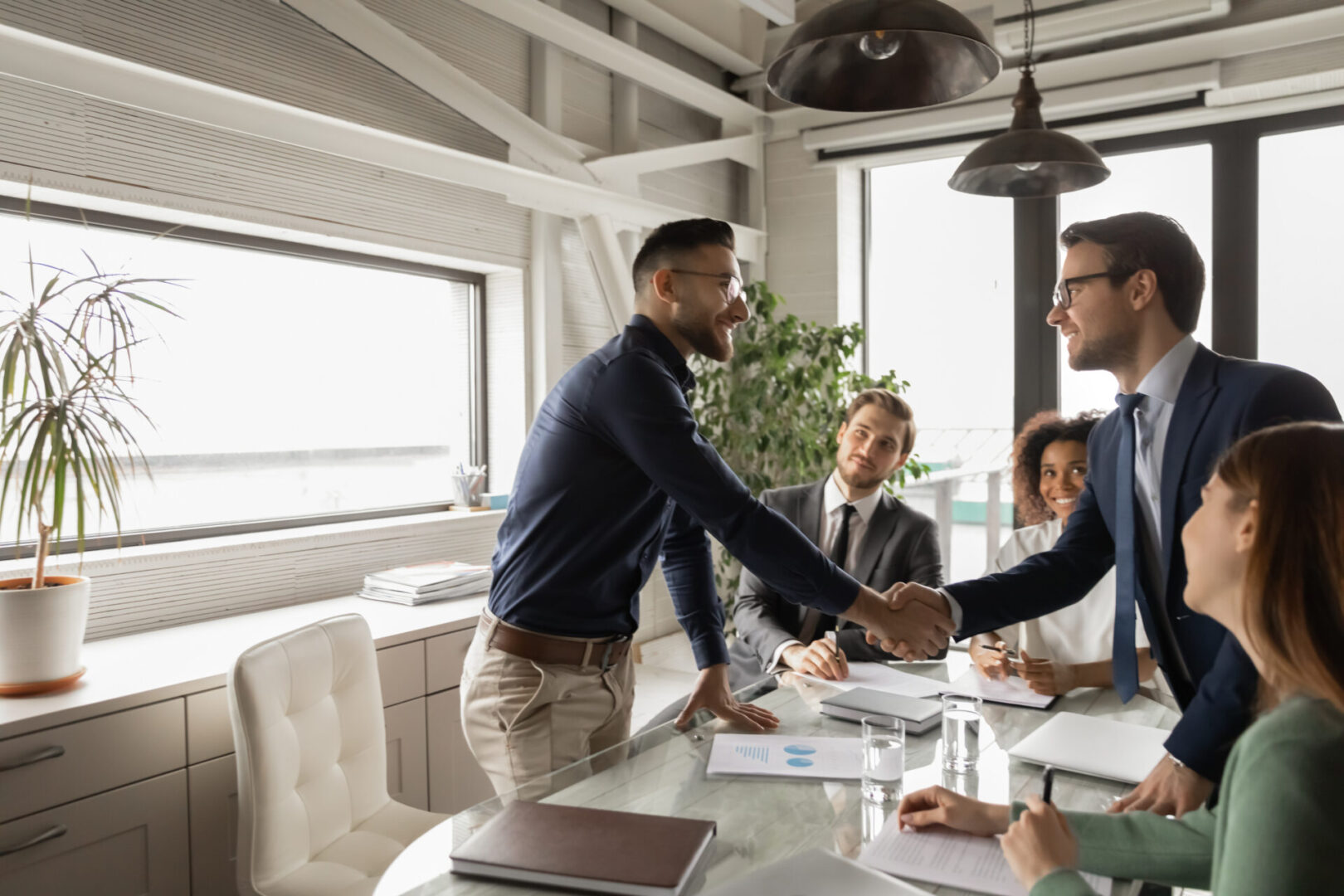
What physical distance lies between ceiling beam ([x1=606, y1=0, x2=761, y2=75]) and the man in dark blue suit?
8.49ft

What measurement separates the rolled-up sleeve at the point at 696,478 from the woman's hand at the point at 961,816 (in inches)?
25.2

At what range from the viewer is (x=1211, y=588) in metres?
1.03

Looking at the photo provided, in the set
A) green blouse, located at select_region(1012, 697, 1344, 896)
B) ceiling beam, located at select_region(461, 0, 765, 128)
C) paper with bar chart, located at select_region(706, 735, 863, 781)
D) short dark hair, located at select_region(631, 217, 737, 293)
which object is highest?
ceiling beam, located at select_region(461, 0, 765, 128)

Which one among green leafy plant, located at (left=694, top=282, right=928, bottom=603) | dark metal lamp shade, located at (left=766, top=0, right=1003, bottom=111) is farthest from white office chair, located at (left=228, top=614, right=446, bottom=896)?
green leafy plant, located at (left=694, top=282, right=928, bottom=603)

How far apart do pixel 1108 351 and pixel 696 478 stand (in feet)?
2.65

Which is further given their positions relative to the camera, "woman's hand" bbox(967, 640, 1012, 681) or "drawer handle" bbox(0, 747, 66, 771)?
"woman's hand" bbox(967, 640, 1012, 681)

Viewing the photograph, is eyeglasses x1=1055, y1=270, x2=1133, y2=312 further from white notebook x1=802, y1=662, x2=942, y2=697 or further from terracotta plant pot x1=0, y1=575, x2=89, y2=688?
terracotta plant pot x1=0, y1=575, x2=89, y2=688

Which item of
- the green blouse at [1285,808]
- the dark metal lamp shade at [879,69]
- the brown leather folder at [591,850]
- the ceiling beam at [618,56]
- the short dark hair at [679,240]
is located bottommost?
the brown leather folder at [591,850]

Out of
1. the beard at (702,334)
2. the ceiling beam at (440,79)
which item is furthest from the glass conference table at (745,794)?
the ceiling beam at (440,79)

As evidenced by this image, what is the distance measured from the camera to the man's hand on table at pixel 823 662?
2023mm

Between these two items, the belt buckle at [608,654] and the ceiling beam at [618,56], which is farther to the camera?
the ceiling beam at [618,56]

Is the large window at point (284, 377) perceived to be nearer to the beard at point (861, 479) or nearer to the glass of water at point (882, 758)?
the beard at point (861, 479)

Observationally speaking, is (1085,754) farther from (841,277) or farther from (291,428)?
(841,277)

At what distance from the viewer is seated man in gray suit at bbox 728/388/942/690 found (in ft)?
8.65
